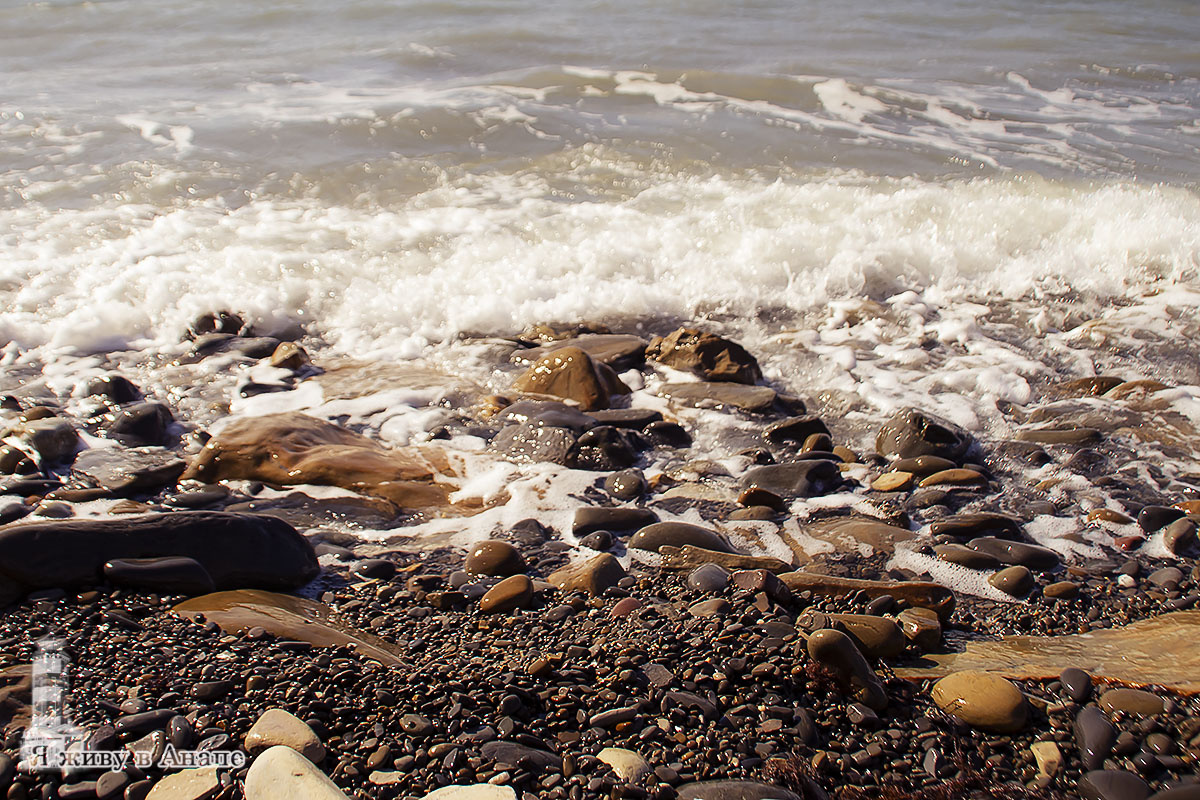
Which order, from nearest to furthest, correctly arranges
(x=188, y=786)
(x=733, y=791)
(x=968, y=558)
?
(x=188, y=786) → (x=733, y=791) → (x=968, y=558)

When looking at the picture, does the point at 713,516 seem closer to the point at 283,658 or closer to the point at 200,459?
the point at 283,658

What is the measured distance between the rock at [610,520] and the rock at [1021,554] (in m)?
1.25

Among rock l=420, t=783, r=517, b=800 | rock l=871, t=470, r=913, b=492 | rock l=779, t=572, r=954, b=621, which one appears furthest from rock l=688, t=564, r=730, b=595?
rock l=871, t=470, r=913, b=492

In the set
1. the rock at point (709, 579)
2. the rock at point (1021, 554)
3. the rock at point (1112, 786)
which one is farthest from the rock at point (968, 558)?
the rock at point (1112, 786)

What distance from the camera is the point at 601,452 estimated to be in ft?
13.1

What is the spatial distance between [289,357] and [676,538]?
2801mm

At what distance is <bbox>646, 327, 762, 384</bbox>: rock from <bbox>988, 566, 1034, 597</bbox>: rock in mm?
1968

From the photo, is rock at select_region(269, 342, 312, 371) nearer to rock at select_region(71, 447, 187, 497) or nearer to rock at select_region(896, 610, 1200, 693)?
rock at select_region(71, 447, 187, 497)

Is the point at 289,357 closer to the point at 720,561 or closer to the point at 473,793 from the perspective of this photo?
the point at 720,561

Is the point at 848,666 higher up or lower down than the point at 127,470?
higher up

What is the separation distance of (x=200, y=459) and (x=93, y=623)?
1456 mm

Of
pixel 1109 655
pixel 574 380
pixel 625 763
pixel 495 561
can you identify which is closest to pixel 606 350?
pixel 574 380

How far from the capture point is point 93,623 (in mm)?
2434

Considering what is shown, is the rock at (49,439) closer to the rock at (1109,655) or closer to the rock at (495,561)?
the rock at (495,561)
